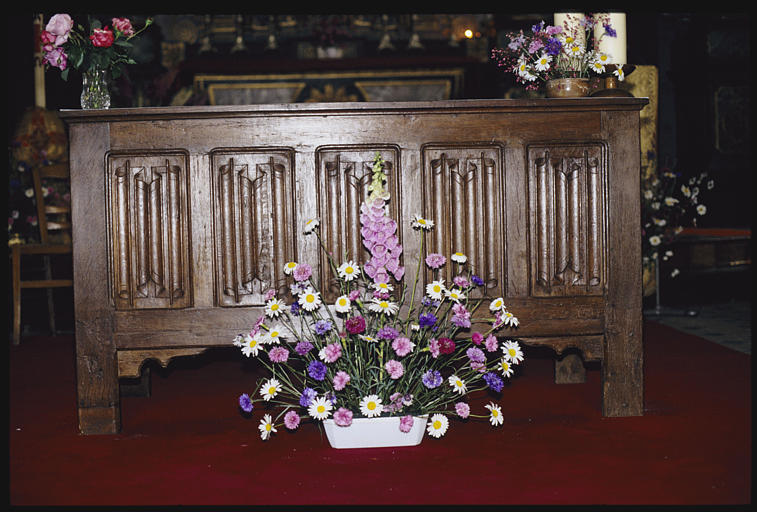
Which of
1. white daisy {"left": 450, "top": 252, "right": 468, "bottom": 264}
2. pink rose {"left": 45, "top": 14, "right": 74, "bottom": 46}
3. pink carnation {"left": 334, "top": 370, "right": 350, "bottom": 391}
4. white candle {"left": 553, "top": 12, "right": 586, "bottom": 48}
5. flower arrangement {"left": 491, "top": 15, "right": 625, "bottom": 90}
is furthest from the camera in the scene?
white candle {"left": 553, "top": 12, "right": 586, "bottom": 48}

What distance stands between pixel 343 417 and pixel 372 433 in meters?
0.14

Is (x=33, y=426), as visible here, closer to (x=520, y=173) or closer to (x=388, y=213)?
(x=388, y=213)

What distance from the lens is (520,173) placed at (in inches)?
103

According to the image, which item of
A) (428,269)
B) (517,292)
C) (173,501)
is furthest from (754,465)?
(173,501)

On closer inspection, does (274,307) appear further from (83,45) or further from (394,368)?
(83,45)

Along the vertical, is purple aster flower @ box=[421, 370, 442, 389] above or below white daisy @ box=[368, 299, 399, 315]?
below

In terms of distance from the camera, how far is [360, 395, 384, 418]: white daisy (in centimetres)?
221

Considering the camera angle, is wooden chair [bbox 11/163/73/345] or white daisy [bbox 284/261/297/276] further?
wooden chair [bbox 11/163/73/345]

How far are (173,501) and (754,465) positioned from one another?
1.48 metres

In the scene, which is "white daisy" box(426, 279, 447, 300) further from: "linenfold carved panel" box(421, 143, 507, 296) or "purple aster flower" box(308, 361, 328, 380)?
"purple aster flower" box(308, 361, 328, 380)

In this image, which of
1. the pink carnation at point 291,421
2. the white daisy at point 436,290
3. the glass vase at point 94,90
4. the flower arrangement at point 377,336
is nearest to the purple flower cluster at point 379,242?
the flower arrangement at point 377,336

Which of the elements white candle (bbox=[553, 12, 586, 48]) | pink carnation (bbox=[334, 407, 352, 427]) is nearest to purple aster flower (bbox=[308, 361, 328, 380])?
pink carnation (bbox=[334, 407, 352, 427])

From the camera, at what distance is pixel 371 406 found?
223cm

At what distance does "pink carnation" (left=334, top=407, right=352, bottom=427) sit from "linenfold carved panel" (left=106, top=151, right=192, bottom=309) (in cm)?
69
